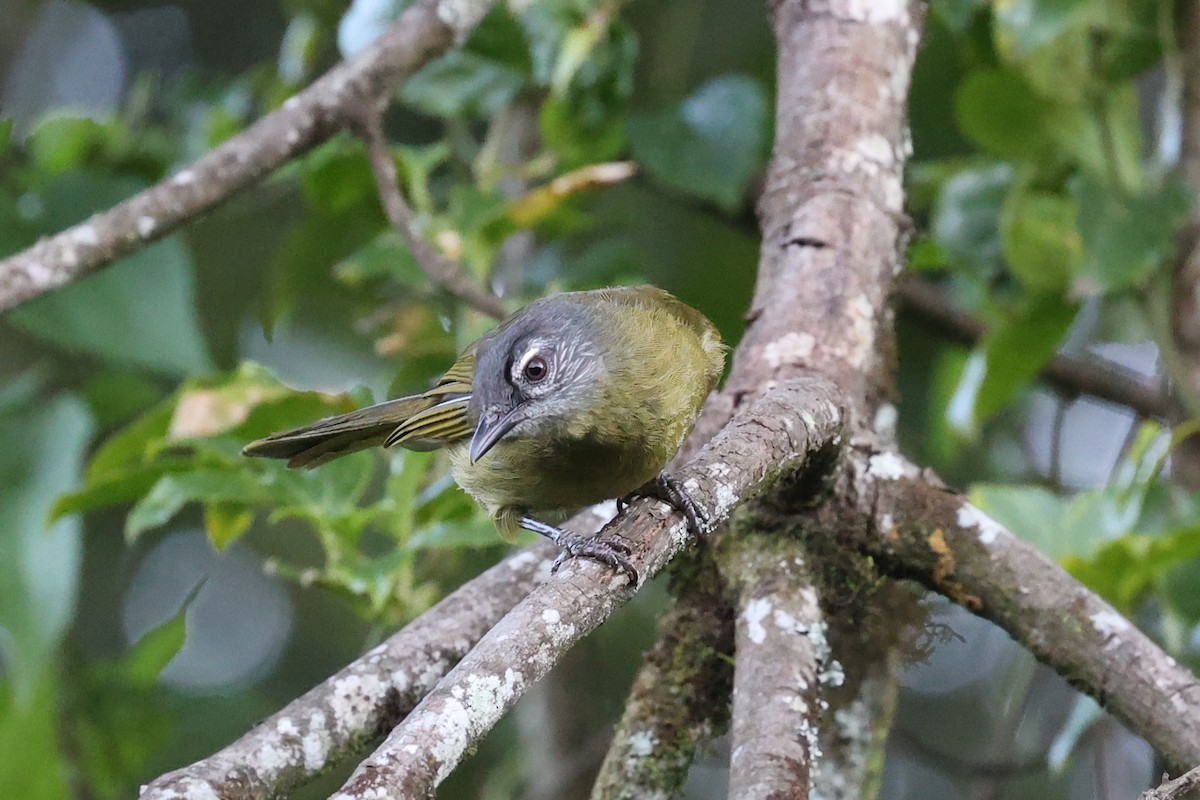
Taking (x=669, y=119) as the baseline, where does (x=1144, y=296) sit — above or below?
below

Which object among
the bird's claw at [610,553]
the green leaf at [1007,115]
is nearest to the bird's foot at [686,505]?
the bird's claw at [610,553]

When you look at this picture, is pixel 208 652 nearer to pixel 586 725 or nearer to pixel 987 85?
pixel 586 725

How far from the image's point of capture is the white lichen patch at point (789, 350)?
2146mm

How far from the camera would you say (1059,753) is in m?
2.51

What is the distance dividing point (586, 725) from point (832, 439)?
2255 mm

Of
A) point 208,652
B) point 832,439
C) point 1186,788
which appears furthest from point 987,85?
point 208,652

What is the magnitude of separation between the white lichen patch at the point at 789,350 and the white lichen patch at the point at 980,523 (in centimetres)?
39

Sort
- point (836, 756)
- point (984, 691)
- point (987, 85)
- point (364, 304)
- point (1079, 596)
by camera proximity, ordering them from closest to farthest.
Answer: point (1079, 596) < point (836, 756) < point (987, 85) < point (364, 304) < point (984, 691)

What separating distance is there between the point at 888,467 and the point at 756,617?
0.42 metres

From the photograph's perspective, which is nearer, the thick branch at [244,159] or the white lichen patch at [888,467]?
the white lichen patch at [888,467]

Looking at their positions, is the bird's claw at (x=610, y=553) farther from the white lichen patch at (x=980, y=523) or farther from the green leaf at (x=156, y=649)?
the green leaf at (x=156, y=649)

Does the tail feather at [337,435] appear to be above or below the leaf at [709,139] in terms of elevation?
below

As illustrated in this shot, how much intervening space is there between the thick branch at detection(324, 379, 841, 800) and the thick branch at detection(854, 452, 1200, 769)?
0.77ft

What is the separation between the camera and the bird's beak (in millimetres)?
2008
